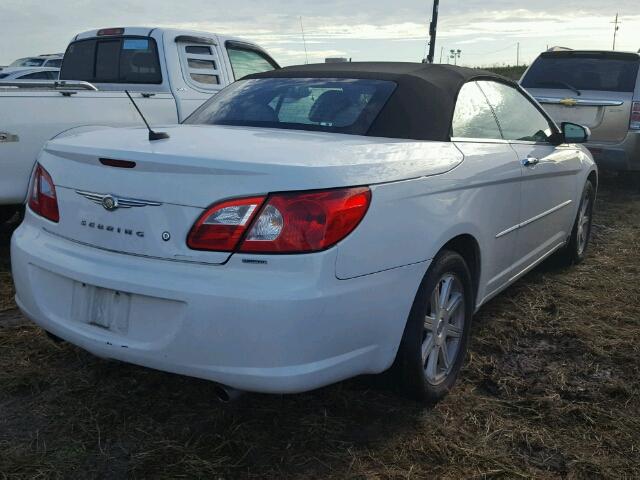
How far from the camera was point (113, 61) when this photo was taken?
22.8ft

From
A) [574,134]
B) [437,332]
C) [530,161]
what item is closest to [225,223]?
[437,332]

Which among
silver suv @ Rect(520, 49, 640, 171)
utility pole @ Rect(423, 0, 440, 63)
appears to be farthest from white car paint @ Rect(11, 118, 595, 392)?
utility pole @ Rect(423, 0, 440, 63)

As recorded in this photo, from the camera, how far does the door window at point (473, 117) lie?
11.3 feet

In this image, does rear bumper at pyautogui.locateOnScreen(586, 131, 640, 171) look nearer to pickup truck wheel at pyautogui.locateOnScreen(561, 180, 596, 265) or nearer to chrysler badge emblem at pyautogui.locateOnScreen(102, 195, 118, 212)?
pickup truck wheel at pyautogui.locateOnScreen(561, 180, 596, 265)

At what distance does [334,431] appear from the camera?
283cm

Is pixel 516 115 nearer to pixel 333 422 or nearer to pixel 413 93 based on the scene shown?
pixel 413 93

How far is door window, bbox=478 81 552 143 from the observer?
13.0ft

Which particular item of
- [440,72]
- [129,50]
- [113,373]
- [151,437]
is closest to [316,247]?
[151,437]

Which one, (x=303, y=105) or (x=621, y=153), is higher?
(x=303, y=105)

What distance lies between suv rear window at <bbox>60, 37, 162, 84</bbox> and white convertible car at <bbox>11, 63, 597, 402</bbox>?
365 centimetres

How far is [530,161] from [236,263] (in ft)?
7.23

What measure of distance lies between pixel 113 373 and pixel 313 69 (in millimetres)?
1972

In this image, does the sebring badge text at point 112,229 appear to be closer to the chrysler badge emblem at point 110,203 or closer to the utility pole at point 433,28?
the chrysler badge emblem at point 110,203

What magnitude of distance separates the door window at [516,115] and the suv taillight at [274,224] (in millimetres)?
1887
